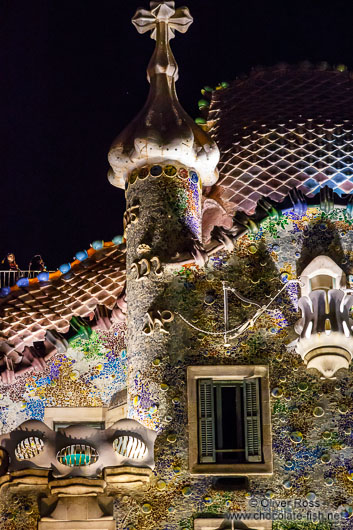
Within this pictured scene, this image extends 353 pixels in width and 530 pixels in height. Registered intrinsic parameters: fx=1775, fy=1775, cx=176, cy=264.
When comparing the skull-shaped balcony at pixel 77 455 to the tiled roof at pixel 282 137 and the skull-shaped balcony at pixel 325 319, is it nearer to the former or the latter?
the skull-shaped balcony at pixel 325 319

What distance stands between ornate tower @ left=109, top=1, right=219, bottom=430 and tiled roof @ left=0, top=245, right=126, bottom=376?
113 centimetres

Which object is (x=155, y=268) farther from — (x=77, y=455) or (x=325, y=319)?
(x=77, y=455)

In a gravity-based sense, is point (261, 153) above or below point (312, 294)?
above

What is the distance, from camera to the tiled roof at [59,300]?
3077cm

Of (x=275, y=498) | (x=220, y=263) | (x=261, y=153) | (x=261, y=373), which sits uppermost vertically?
(x=261, y=153)

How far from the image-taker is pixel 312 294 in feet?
A: 95.6

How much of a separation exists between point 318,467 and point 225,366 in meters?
2.21

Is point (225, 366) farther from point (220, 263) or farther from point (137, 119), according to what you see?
point (137, 119)

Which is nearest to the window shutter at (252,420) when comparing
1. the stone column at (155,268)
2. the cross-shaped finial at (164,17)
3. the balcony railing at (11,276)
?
the stone column at (155,268)

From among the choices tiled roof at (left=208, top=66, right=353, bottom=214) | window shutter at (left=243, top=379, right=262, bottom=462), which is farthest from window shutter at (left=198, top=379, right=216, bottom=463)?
tiled roof at (left=208, top=66, right=353, bottom=214)

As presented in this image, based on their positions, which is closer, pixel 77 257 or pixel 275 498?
pixel 275 498

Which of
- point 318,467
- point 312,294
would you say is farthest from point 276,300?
point 318,467

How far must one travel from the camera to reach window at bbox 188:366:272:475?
2806cm

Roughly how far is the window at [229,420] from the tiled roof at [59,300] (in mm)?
2929
